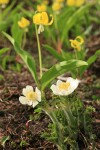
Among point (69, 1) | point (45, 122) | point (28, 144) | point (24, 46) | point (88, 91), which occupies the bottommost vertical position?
point (28, 144)

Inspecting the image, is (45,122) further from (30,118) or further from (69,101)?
(69,101)

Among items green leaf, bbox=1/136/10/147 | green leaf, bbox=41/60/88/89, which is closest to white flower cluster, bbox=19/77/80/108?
green leaf, bbox=41/60/88/89

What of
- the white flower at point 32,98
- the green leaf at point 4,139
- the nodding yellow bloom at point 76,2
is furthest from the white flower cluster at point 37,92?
the nodding yellow bloom at point 76,2

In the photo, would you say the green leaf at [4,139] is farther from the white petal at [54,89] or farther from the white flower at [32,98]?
the white petal at [54,89]

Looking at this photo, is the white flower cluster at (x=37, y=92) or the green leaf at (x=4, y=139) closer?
the white flower cluster at (x=37, y=92)

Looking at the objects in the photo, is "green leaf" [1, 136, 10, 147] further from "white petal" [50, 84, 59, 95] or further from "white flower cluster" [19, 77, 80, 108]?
"white petal" [50, 84, 59, 95]

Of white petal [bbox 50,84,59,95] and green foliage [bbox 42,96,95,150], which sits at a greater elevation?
white petal [bbox 50,84,59,95]

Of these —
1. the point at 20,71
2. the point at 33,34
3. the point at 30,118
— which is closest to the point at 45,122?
the point at 30,118

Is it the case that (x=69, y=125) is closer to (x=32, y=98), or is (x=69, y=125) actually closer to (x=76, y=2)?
(x=32, y=98)

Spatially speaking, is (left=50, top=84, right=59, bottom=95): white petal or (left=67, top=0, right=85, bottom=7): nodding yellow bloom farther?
(left=67, top=0, right=85, bottom=7): nodding yellow bloom
